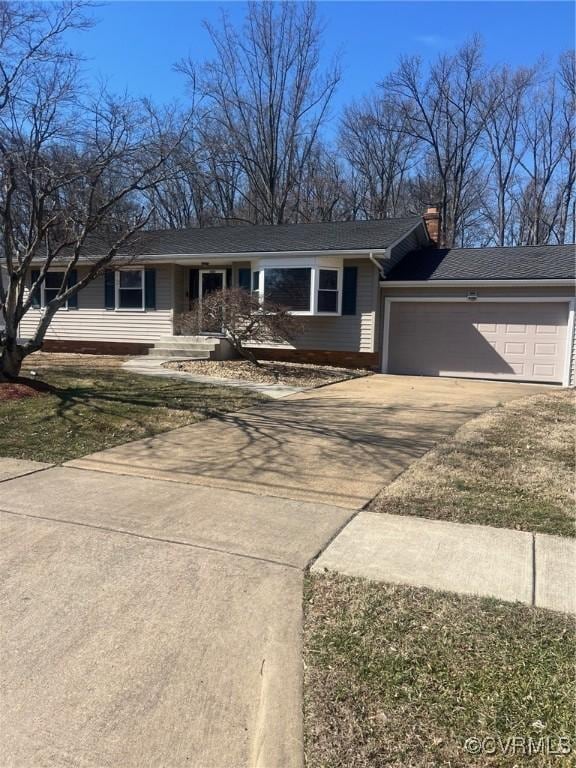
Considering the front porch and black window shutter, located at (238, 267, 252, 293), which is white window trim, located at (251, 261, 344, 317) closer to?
black window shutter, located at (238, 267, 252, 293)

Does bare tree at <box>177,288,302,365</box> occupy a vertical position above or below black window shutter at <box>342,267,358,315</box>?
below

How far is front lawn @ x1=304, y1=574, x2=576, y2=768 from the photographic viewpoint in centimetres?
219

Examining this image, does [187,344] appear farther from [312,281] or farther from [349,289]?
[349,289]

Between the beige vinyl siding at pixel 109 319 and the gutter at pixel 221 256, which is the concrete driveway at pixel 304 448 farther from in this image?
the beige vinyl siding at pixel 109 319

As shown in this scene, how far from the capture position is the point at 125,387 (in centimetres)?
1030

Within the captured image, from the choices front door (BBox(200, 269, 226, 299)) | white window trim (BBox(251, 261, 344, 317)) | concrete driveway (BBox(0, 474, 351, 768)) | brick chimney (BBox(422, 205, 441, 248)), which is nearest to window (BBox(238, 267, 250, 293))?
front door (BBox(200, 269, 226, 299))

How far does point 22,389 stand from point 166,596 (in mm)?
6621

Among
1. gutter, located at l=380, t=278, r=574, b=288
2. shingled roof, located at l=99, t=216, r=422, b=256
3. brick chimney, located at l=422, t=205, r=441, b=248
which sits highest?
brick chimney, located at l=422, t=205, r=441, b=248

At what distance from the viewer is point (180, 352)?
15.8 meters

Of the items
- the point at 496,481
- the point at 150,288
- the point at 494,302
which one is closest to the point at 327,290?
the point at 494,302

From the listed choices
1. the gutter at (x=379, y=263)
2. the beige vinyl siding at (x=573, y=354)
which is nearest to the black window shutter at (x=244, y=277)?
the gutter at (x=379, y=263)

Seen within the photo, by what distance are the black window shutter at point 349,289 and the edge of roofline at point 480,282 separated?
0.73 meters

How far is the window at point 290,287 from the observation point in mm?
15422

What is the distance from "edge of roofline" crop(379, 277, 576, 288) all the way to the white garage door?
1.72 feet
